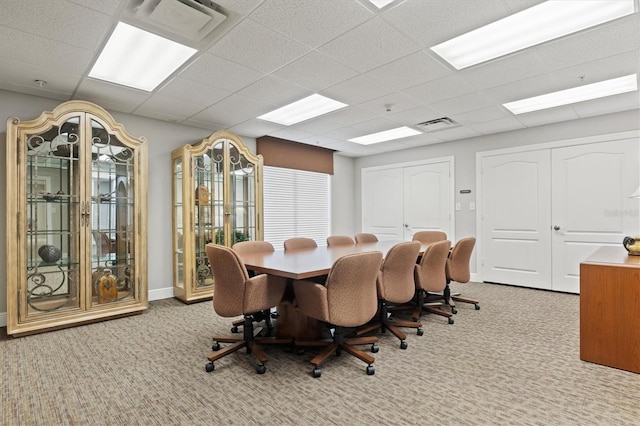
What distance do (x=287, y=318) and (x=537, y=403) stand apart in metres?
1.83

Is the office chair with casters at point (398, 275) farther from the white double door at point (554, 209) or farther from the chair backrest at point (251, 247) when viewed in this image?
the white double door at point (554, 209)

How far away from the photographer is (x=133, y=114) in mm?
4305

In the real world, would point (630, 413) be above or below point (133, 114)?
below

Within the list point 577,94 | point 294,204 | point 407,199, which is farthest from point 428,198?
point 577,94

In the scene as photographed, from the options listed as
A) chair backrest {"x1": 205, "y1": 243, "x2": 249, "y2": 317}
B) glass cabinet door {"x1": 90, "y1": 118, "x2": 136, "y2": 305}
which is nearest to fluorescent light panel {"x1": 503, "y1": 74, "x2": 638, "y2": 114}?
chair backrest {"x1": 205, "y1": 243, "x2": 249, "y2": 317}

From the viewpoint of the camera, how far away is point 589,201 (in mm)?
4594

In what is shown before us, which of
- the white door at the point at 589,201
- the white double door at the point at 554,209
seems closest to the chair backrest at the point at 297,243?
the white double door at the point at 554,209

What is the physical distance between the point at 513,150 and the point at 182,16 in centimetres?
496

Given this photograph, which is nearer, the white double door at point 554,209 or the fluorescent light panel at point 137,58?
the fluorescent light panel at point 137,58

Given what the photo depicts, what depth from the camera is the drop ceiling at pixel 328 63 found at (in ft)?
7.27

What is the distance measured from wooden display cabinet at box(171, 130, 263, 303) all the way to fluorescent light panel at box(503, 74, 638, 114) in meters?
3.58

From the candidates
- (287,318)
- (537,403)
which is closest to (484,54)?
(537,403)

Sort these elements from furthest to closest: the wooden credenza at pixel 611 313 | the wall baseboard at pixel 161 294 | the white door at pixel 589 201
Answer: the wall baseboard at pixel 161 294 < the white door at pixel 589 201 < the wooden credenza at pixel 611 313

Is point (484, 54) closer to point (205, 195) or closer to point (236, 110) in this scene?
point (236, 110)
